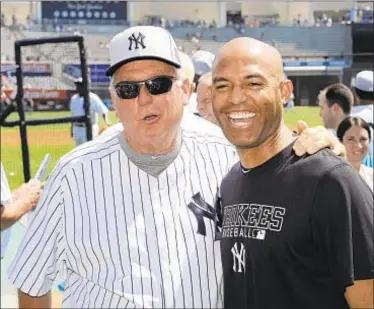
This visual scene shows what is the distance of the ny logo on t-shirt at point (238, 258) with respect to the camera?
2.06m

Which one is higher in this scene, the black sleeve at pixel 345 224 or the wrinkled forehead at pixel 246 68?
the wrinkled forehead at pixel 246 68

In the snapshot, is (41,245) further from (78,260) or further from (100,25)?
(100,25)

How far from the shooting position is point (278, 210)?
1.96 metres

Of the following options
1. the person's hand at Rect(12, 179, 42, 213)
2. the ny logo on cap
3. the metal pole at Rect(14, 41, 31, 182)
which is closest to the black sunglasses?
the ny logo on cap

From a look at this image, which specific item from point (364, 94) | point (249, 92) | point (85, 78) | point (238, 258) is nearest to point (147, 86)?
point (249, 92)

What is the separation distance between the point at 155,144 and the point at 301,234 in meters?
0.67

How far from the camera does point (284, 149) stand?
6.82 ft

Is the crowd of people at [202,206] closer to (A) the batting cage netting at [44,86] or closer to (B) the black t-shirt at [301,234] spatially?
(B) the black t-shirt at [301,234]

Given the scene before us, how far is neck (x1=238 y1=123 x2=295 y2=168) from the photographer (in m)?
2.10

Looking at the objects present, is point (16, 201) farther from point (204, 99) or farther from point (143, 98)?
point (143, 98)

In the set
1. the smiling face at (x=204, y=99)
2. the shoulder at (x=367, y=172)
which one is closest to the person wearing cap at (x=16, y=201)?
the smiling face at (x=204, y=99)

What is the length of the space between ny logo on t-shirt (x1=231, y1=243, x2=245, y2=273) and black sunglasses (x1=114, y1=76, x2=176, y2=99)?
0.62 m

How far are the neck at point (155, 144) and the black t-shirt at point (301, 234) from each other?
402 millimetres

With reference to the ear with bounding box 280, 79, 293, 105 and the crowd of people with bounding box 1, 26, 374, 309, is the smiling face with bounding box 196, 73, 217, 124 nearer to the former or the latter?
the crowd of people with bounding box 1, 26, 374, 309
